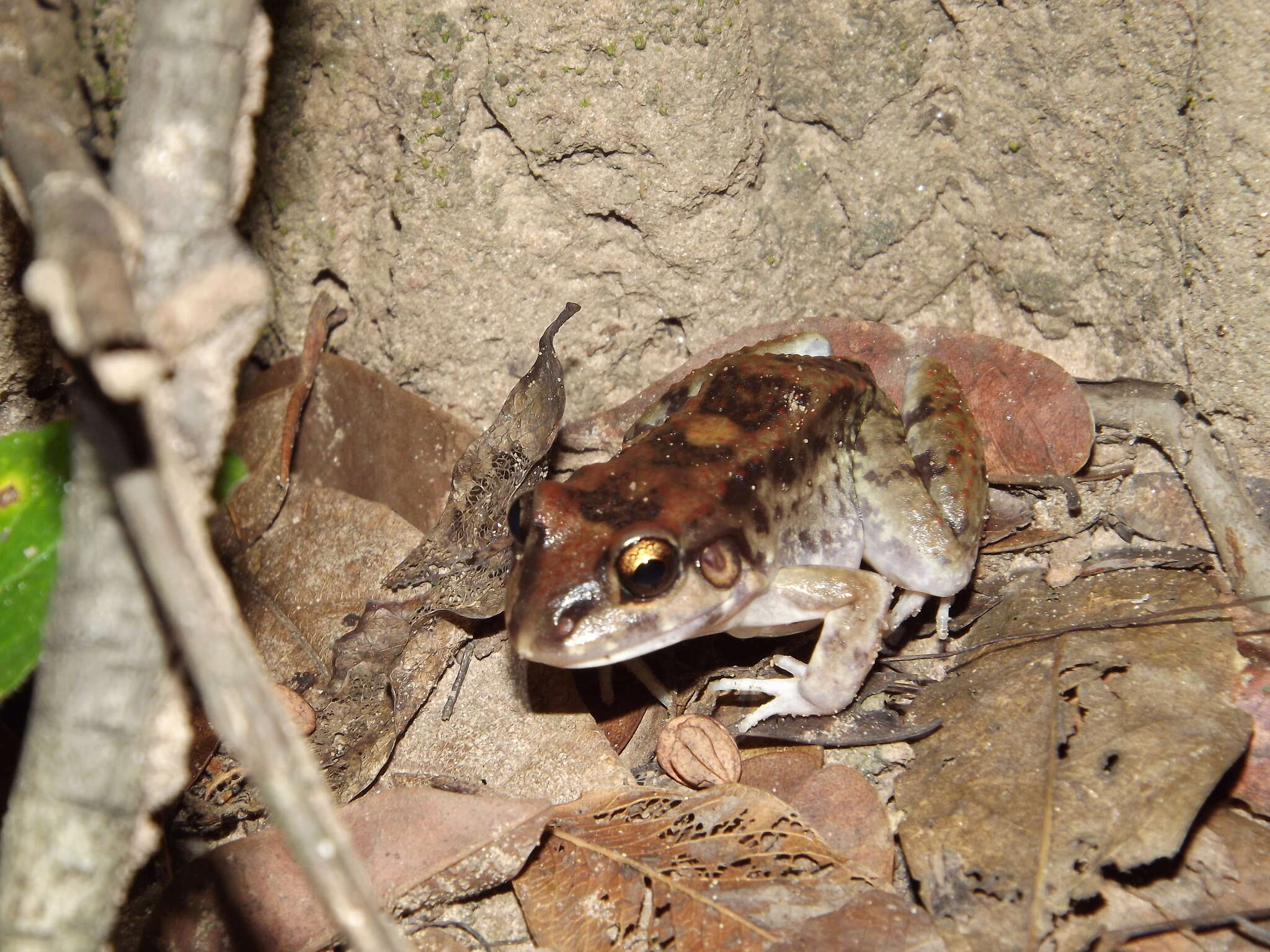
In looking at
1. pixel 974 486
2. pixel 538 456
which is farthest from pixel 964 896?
pixel 538 456

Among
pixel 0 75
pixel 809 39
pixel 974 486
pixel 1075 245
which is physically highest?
pixel 0 75

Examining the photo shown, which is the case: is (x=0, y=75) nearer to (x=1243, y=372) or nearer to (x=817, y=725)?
(x=817, y=725)

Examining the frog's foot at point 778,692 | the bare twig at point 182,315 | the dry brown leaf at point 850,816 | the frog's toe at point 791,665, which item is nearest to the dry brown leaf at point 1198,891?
the dry brown leaf at point 850,816

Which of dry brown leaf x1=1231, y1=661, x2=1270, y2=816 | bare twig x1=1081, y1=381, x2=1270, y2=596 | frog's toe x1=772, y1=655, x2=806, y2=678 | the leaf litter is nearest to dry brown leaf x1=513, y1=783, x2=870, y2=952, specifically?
the leaf litter

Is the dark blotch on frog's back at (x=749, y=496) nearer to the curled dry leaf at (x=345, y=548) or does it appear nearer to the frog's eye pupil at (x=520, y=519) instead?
the frog's eye pupil at (x=520, y=519)

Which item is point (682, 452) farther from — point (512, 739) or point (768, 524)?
point (512, 739)

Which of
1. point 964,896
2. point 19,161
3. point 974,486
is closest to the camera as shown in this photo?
point 19,161

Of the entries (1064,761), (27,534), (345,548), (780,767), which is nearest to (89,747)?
(27,534)
